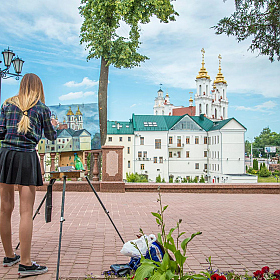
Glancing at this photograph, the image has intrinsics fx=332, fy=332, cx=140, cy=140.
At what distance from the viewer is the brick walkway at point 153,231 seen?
3.90 m

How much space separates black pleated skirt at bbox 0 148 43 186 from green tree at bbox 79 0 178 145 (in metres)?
11.9

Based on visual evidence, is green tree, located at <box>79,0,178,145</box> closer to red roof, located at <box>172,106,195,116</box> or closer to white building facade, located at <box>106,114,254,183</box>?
white building facade, located at <box>106,114,254,183</box>

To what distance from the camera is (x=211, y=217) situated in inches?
274

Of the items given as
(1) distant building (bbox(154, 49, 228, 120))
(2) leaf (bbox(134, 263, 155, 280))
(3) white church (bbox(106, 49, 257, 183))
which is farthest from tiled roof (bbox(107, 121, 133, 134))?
(2) leaf (bbox(134, 263, 155, 280))

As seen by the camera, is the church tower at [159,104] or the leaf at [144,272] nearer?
the leaf at [144,272]

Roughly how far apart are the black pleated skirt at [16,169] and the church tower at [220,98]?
94181 millimetres

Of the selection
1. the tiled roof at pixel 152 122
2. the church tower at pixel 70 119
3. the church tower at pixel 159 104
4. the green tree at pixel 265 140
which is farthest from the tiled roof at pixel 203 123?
the green tree at pixel 265 140

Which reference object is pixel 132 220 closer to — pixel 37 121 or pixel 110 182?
pixel 37 121

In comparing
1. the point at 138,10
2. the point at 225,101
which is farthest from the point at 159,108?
the point at 138,10

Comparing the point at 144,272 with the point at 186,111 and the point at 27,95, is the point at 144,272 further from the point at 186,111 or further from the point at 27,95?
the point at 186,111

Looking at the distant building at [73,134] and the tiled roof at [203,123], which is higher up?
the tiled roof at [203,123]

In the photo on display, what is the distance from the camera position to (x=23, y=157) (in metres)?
3.49

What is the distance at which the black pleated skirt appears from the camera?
11.3 ft

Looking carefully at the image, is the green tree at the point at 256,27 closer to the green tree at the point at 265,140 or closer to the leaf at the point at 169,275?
the leaf at the point at 169,275
